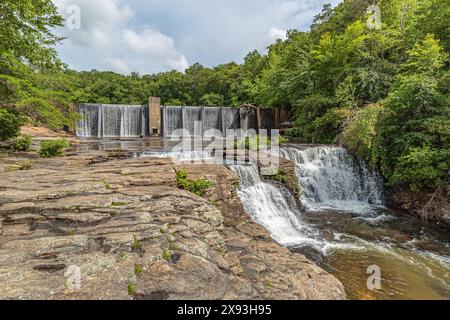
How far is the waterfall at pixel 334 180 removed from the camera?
8.93 metres

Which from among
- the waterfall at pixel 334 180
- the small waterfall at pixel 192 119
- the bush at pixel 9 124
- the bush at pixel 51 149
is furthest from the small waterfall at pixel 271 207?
the small waterfall at pixel 192 119

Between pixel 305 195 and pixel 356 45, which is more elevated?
pixel 356 45

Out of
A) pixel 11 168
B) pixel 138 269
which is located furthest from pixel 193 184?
pixel 11 168

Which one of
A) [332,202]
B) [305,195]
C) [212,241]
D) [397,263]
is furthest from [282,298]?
[332,202]

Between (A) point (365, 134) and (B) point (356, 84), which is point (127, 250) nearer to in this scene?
(A) point (365, 134)

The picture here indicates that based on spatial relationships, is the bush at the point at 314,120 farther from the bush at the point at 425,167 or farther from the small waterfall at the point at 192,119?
the small waterfall at the point at 192,119

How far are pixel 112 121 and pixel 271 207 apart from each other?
16244mm

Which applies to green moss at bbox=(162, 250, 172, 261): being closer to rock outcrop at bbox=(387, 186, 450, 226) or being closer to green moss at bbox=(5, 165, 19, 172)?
green moss at bbox=(5, 165, 19, 172)

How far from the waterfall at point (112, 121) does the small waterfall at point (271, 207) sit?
1484 cm

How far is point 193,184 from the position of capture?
5590 mm

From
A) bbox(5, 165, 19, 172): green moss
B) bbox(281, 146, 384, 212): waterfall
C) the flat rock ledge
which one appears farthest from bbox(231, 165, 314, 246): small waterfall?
bbox(5, 165, 19, 172): green moss

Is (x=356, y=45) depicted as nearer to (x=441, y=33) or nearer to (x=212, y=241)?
(x=441, y=33)

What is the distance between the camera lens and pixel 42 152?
306 inches
